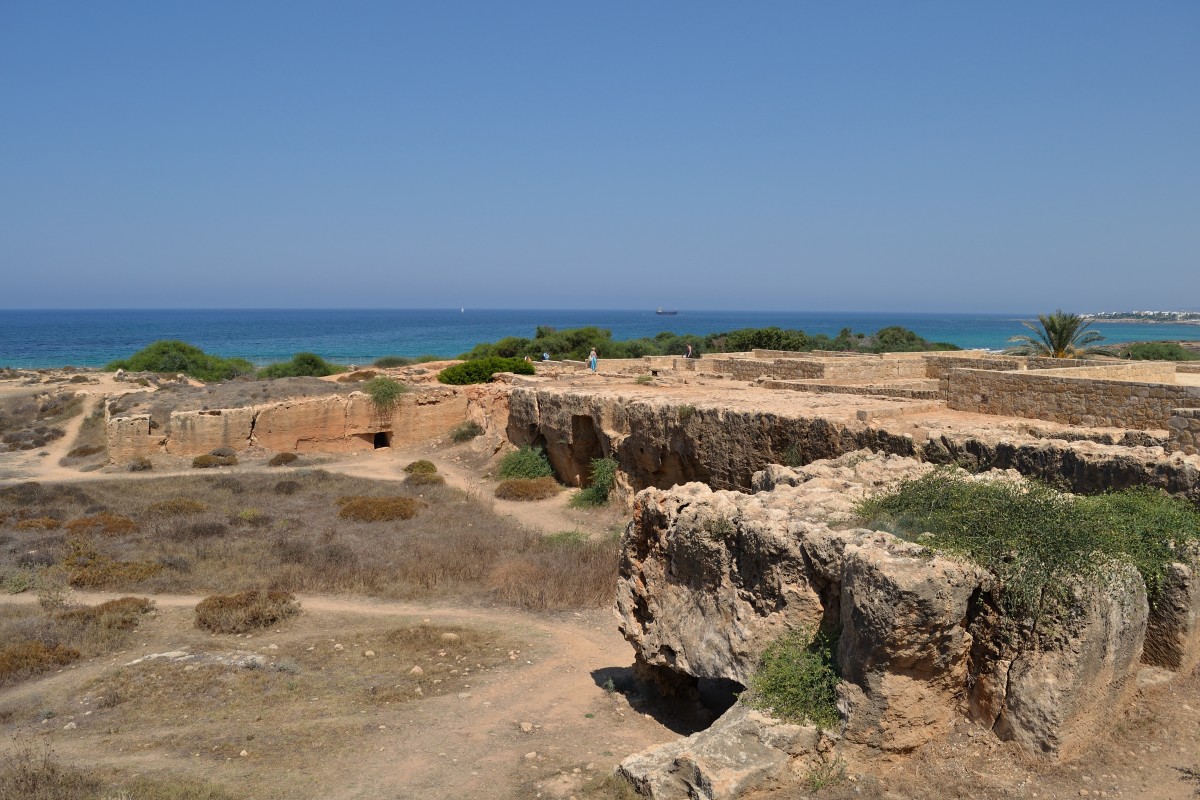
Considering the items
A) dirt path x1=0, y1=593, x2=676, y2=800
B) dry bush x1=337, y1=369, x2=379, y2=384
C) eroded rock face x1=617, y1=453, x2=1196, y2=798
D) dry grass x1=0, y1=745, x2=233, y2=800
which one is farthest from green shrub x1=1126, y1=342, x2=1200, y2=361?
dry grass x1=0, y1=745, x2=233, y2=800

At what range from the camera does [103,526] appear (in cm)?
1480

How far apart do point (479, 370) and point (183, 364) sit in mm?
20381

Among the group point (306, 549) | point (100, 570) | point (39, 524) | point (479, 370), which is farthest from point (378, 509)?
point (479, 370)

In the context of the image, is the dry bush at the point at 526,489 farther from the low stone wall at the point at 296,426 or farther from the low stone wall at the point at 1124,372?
the low stone wall at the point at 1124,372

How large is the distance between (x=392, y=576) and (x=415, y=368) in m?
20.0

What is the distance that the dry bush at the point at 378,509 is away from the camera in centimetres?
1603

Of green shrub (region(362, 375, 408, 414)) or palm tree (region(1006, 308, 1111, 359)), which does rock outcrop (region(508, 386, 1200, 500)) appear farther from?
palm tree (region(1006, 308, 1111, 359))

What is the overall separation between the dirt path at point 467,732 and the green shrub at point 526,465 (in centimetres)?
961

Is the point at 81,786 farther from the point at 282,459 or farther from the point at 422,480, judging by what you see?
the point at 282,459

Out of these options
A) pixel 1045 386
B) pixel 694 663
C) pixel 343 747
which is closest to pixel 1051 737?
pixel 694 663

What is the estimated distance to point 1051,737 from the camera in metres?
5.04

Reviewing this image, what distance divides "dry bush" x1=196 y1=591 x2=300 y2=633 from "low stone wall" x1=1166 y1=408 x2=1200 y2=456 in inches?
422

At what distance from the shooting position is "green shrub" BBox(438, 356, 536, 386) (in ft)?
89.2

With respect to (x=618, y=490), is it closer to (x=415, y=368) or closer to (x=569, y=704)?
(x=569, y=704)
